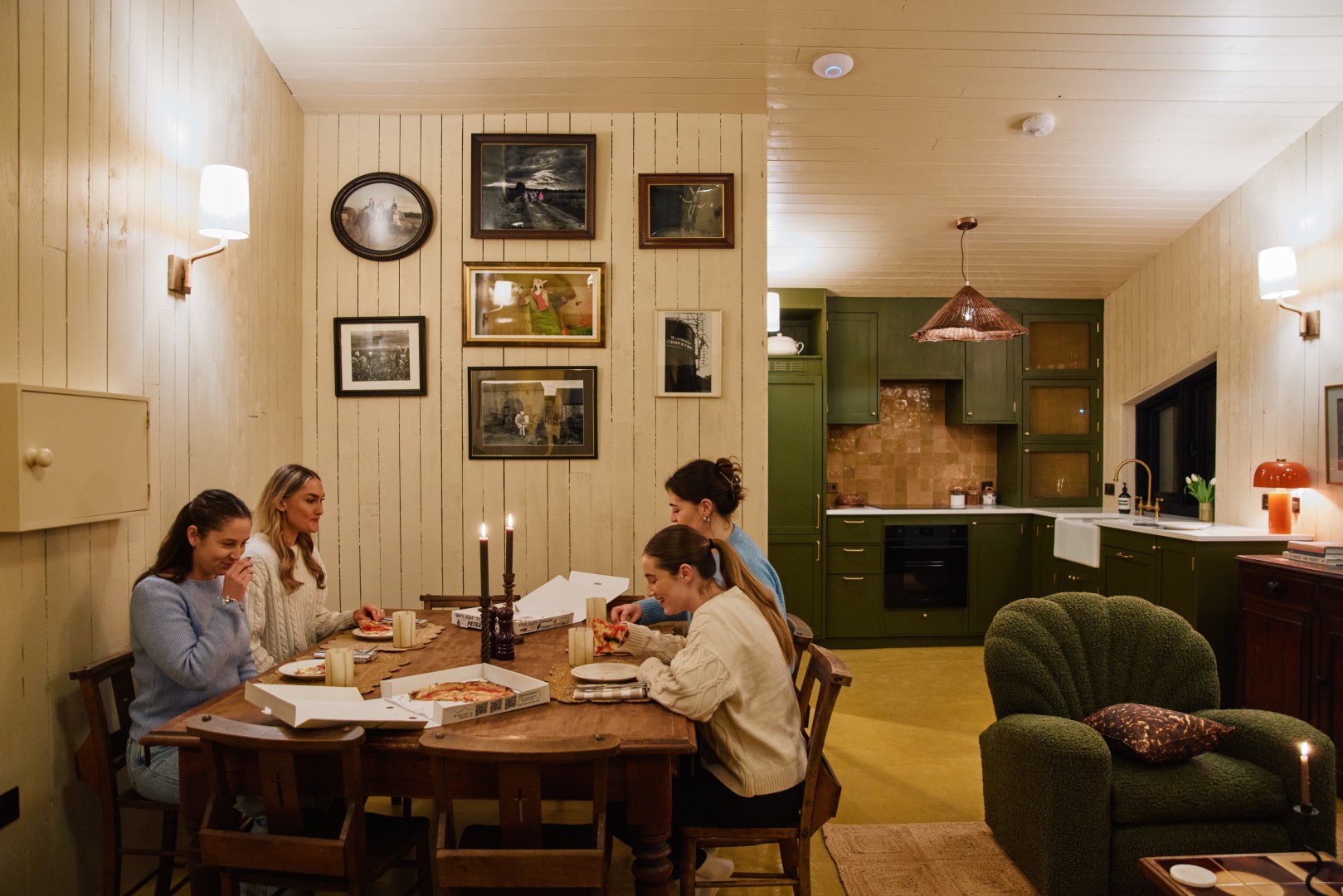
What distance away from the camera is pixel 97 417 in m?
2.19

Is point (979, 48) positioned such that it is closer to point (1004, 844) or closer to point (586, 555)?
point (586, 555)

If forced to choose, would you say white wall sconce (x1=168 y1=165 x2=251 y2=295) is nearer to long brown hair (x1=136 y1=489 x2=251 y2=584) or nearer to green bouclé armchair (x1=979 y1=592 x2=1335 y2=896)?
long brown hair (x1=136 y1=489 x2=251 y2=584)

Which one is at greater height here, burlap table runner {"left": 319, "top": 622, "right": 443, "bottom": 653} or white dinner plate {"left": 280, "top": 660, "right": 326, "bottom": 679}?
white dinner plate {"left": 280, "top": 660, "right": 326, "bottom": 679}

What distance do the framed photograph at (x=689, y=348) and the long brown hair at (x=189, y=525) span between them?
6.46 feet

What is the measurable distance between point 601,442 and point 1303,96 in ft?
11.9

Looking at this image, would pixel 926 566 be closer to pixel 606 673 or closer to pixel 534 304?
pixel 534 304

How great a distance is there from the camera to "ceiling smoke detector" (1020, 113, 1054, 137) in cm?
382

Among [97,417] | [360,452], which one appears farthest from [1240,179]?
[97,417]

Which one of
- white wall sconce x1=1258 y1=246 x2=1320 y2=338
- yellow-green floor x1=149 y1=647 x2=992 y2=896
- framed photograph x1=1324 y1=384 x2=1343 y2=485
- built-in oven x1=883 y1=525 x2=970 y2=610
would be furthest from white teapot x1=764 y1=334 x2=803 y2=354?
framed photograph x1=1324 y1=384 x2=1343 y2=485

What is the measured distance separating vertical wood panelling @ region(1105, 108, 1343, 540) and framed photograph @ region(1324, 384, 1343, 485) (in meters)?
0.04

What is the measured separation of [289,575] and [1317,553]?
4057 mm

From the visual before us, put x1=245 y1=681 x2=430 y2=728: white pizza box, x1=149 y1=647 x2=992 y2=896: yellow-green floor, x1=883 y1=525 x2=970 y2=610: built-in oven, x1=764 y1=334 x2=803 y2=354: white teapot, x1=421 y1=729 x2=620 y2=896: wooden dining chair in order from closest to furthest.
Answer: x1=421 y1=729 x2=620 y2=896: wooden dining chair
x1=245 y1=681 x2=430 y2=728: white pizza box
x1=149 y1=647 x2=992 y2=896: yellow-green floor
x1=764 y1=334 x2=803 y2=354: white teapot
x1=883 y1=525 x2=970 y2=610: built-in oven

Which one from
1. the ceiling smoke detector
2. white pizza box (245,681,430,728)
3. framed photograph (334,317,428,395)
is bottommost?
white pizza box (245,681,430,728)

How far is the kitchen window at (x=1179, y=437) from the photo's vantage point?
16.9 feet
